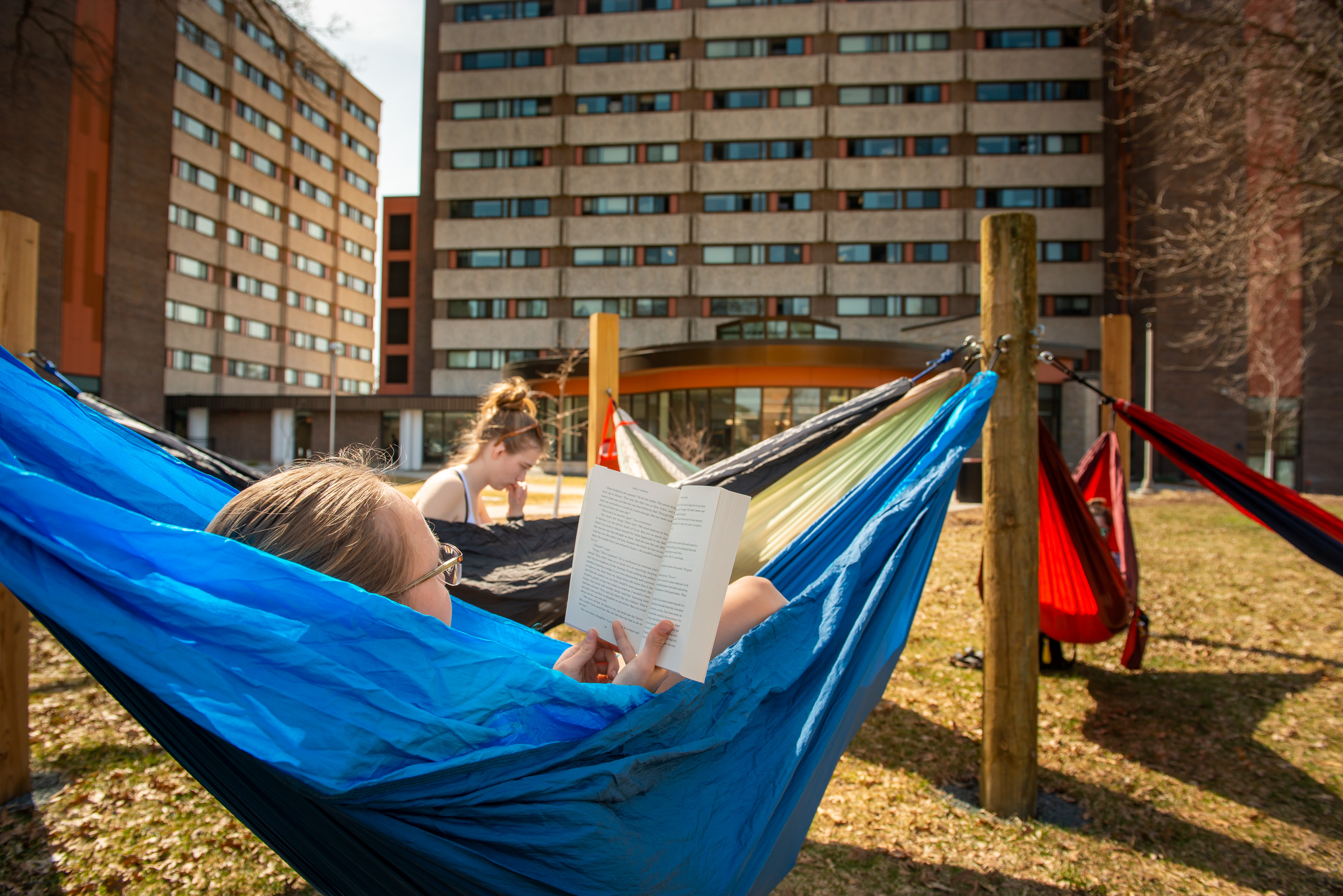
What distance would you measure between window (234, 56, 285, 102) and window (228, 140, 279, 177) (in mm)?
2686

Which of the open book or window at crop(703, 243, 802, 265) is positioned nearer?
the open book

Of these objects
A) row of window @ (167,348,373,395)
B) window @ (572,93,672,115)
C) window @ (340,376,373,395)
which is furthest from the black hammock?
window @ (340,376,373,395)

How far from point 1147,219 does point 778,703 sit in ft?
86.3

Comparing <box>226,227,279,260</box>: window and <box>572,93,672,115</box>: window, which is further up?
<box>572,93,672,115</box>: window

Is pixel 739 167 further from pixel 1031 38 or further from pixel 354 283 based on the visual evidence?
pixel 354 283

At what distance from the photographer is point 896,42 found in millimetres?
24766

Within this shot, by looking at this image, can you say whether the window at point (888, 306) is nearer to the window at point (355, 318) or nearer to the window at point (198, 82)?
the window at point (355, 318)

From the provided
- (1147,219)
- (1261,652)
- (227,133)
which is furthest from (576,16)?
(1261,652)

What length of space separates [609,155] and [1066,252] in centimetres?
1638

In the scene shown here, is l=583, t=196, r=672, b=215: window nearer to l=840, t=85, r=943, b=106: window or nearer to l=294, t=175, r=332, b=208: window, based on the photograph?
l=840, t=85, r=943, b=106: window

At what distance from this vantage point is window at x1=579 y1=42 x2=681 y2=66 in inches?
1008

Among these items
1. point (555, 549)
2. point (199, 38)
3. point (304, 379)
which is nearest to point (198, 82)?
point (199, 38)

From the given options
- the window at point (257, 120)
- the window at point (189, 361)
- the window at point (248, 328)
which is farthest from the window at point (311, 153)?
the window at point (189, 361)

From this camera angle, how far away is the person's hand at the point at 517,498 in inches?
117
